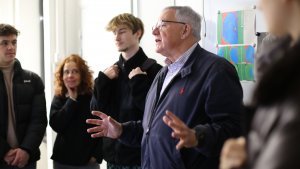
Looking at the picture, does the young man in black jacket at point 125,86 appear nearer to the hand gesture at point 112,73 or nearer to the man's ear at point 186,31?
the hand gesture at point 112,73

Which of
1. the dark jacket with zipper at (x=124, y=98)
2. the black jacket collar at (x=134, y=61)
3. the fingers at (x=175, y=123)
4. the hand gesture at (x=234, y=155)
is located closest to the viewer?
the hand gesture at (x=234, y=155)

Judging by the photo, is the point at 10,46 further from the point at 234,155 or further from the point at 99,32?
the point at 234,155

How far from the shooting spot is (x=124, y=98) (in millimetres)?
2879

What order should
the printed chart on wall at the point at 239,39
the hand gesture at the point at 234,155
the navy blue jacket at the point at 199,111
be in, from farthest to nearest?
the printed chart on wall at the point at 239,39
the navy blue jacket at the point at 199,111
the hand gesture at the point at 234,155

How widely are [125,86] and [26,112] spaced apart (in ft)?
2.99

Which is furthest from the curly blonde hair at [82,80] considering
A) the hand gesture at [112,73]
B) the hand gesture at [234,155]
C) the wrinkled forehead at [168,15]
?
the hand gesture at [234,155]

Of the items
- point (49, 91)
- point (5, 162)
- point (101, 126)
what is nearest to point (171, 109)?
point (101, 126)

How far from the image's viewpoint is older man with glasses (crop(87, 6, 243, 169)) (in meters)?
1.90

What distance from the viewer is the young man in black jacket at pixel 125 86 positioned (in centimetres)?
278

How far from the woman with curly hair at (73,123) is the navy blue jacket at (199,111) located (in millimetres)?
1204

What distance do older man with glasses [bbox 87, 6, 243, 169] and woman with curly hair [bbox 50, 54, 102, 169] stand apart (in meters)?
1.00

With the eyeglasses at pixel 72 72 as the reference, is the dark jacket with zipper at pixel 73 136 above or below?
below

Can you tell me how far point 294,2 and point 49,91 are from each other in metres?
4.24

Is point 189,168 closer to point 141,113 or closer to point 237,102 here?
point 237,102
